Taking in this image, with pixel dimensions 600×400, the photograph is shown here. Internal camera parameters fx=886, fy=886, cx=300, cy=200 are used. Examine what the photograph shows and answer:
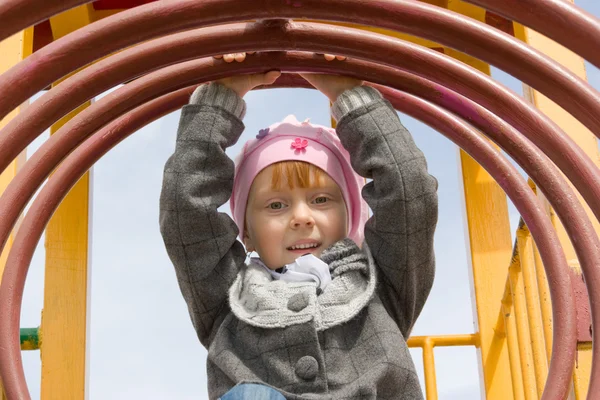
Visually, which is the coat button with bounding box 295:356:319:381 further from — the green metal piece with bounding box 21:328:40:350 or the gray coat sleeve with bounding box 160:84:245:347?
the green metal piece with bounding box 21:328:40:350

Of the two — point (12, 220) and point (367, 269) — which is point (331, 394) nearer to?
point (367, 269)

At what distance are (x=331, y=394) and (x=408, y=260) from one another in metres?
0.32

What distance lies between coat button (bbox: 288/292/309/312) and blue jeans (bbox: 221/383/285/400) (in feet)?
Result: 0.73

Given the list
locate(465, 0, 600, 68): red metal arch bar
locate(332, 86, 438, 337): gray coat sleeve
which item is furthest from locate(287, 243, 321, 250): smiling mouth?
locate(465, 0, 600, 68): red metal arch bar

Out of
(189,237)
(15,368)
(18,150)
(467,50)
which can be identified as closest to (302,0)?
(467,50)

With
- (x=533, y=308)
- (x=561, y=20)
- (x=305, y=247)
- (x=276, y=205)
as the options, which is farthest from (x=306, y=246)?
(x=561, y=20)

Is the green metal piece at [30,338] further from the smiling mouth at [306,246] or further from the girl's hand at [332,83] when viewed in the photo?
the girl's hand at [332,83]

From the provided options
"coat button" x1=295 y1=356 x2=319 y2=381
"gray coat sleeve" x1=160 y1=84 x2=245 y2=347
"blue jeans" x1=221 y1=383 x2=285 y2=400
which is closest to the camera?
"blue jeans" x1=221 y1=383 x2=285 y2=400

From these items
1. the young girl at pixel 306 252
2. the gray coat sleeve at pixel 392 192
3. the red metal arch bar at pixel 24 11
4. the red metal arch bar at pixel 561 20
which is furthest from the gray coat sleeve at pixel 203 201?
the red metal arch bar at pixel 561 20

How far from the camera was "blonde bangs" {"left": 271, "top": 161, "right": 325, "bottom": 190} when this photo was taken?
1.95 meters

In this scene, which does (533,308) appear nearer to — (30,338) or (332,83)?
(332,83)

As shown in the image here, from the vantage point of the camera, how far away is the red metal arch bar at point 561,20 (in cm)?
103

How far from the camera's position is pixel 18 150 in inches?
53.3

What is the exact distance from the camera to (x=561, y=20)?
1.05 metres
